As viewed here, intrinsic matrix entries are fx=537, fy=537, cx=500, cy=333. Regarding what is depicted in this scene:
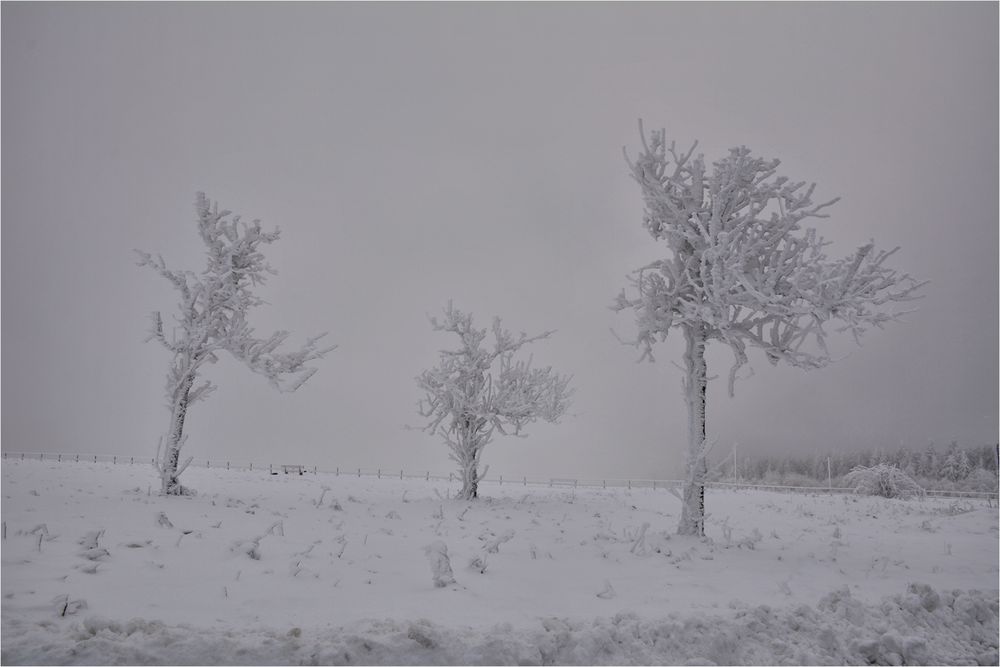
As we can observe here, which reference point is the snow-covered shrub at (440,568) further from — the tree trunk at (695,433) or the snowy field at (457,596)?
the tree trunk at (695,433)

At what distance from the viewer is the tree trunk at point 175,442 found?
14008mm

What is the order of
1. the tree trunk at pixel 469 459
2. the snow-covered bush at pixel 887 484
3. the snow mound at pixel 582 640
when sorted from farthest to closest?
the snow-covered bush at pixel 887 484
the tree trunk at pixel 469 459
the snow mound at pixel 582 640

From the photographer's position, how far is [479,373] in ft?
66.4

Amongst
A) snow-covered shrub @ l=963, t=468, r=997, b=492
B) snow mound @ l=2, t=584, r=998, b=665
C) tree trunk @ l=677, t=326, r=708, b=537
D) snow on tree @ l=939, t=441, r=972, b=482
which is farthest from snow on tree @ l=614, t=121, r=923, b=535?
snow on tree @ l=939, t=441, r=972, b=482

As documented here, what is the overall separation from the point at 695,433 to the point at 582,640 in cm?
696

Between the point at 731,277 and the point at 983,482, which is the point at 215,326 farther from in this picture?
the point at 983,482

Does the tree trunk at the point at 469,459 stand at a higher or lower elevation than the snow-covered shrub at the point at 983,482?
higher

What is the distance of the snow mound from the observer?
391 centimetres

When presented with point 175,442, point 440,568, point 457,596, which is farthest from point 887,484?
point 175,442

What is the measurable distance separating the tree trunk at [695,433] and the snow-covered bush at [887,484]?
26451 mm

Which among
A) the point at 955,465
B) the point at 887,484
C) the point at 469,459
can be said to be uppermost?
the point at 469,459

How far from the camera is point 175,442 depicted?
14.5 metres

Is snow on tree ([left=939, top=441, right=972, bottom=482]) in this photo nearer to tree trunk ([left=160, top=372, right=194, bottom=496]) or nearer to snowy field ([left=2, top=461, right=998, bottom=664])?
snowy field ([left=2, top=461, right=998, bottom=664])

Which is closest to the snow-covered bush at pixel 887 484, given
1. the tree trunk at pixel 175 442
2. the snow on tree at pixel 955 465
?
the tree trunk at pixel 175 442
